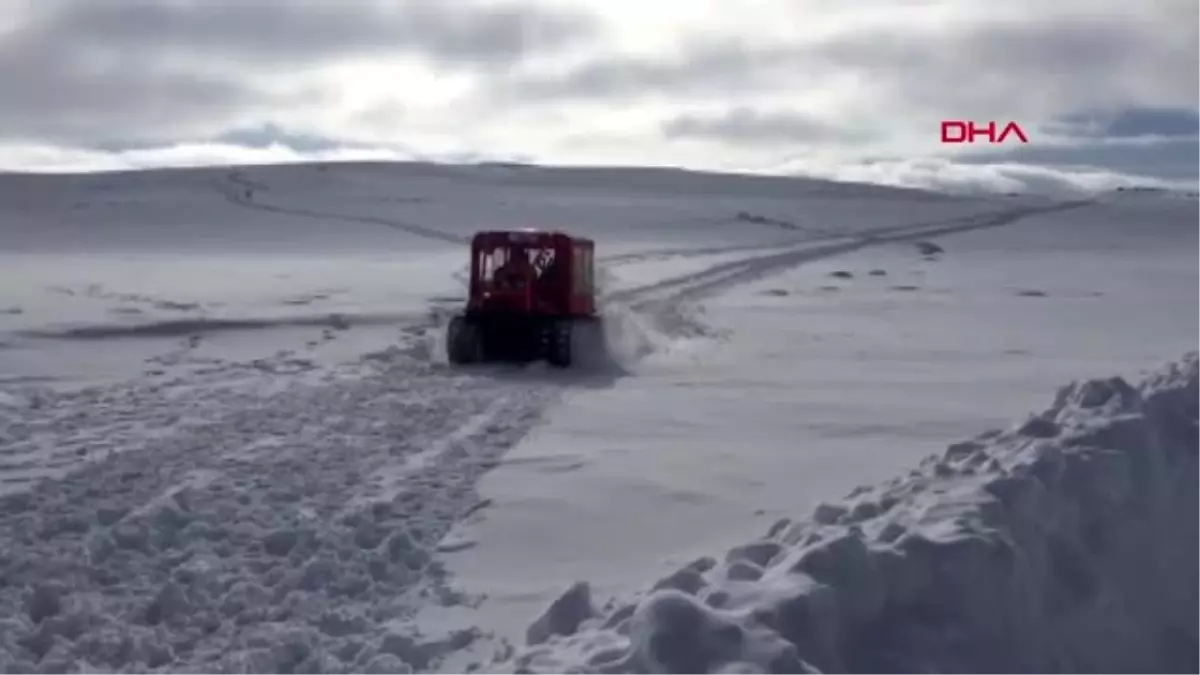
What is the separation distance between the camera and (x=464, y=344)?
52.9ft

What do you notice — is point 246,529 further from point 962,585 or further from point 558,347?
point 558,347

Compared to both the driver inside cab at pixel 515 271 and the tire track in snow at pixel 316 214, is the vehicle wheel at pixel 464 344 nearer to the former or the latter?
the driver inside cab at pixel 515 271

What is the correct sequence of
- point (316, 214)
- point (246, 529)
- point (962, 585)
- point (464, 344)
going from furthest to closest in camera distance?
point (316, 214)
point (464, 344)
point (246, 529)
point (962, 585)

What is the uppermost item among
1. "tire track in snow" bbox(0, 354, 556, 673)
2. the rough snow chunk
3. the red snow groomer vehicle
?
the red snow groomer vehicle

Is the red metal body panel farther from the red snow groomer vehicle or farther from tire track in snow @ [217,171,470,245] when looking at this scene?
tire track in snow @ [217,171,470,245]

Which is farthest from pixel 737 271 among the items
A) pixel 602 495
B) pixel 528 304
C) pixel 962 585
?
pixel 962 585

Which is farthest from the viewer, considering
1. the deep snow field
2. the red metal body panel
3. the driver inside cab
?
→ the driver inside cab

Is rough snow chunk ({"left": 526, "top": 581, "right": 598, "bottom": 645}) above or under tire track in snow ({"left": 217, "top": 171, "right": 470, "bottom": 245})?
under

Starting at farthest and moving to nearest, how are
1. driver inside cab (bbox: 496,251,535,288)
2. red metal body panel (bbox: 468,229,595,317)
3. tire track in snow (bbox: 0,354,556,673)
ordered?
driver inside cab (bbox: 496,251,535,288)
red metal body panel (bbox: 468,229,595,317)
tire track in snow (bbox: 0,354,556,673)

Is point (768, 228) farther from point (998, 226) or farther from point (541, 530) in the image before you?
point (541, 530)

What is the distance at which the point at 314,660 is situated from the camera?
5.71 meters

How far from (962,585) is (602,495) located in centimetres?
380

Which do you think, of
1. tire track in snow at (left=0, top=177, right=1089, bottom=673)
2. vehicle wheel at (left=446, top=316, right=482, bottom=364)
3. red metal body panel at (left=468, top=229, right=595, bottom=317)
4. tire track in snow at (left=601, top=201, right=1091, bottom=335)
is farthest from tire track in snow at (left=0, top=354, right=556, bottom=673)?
tire track in snow at (left=601, top=201, right=1091, bottom=335)

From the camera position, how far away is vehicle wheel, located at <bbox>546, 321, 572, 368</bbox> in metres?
16.2
